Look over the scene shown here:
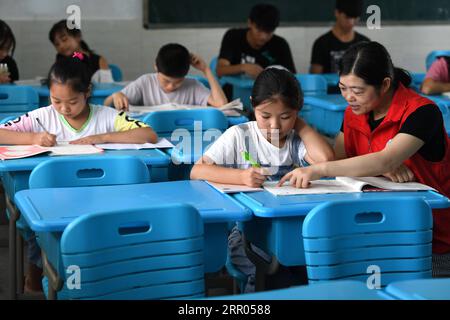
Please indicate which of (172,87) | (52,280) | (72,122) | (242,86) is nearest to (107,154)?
(72,122)

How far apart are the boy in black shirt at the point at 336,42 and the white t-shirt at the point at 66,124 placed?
3334 millimetres

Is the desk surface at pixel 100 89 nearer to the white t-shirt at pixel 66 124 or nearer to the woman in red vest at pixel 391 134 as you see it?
the white t-shirt at pixel 66 124

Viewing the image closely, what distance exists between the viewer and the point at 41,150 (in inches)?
140

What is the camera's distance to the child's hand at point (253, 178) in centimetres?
296

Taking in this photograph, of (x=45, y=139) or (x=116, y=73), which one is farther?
(x=116, y=73)

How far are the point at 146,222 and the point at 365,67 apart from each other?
3.79 feet

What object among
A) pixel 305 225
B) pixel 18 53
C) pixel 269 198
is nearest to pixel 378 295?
pixel 305 225

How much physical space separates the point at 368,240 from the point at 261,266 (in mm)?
480

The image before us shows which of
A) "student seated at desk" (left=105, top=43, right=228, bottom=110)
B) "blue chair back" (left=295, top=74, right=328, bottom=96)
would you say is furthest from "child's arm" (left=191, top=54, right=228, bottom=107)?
"blue chair back" (left=295, top=74, right=328, bottom=96)

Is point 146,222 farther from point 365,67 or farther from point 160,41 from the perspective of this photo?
point 160,41

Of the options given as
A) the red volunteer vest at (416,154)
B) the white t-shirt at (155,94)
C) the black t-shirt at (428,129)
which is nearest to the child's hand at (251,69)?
the white t-shirt at (155,94)

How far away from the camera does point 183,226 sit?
7.84 feet

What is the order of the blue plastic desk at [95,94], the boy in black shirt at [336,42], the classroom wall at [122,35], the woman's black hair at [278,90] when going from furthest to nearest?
the classroom wall at [122,35] → the boy in black shirt at [336,42] → the blue plastic desk at [95,94] → the woman's black hair at [278,90]

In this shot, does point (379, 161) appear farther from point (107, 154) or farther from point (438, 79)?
point (438, 79)
